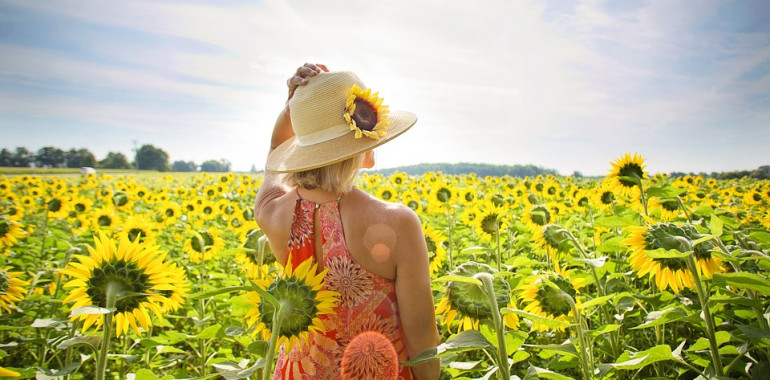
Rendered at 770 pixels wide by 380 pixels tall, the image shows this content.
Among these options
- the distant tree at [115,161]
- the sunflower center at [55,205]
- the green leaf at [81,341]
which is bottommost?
the green leaf at [81,341]

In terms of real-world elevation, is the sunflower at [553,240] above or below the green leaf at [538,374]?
above

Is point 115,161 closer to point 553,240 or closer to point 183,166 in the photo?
point 183,166

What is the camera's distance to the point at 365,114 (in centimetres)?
174

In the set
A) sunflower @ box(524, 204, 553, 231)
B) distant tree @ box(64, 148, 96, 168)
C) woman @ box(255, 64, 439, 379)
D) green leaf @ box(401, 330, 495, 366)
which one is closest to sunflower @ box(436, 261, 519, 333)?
woman @ box(255, 64, 439, 379)

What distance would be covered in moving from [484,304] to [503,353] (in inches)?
8.0

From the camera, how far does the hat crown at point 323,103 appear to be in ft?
5.66

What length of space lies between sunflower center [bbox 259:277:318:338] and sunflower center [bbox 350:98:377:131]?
75cm

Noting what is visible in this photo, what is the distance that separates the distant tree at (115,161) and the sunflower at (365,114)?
80.9 meters

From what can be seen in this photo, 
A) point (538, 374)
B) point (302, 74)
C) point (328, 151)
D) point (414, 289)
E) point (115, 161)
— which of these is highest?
point (115, 161)

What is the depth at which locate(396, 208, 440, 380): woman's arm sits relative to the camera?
1606mm

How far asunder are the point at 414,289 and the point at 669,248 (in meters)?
0.97

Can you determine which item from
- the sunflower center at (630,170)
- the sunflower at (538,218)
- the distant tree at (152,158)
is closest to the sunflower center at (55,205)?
the sunflower at (538,218)

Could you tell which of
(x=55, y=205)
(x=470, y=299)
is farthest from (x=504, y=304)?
(x=55, y=205)

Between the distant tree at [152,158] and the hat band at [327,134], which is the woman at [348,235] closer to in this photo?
the hat band at [327,134]
